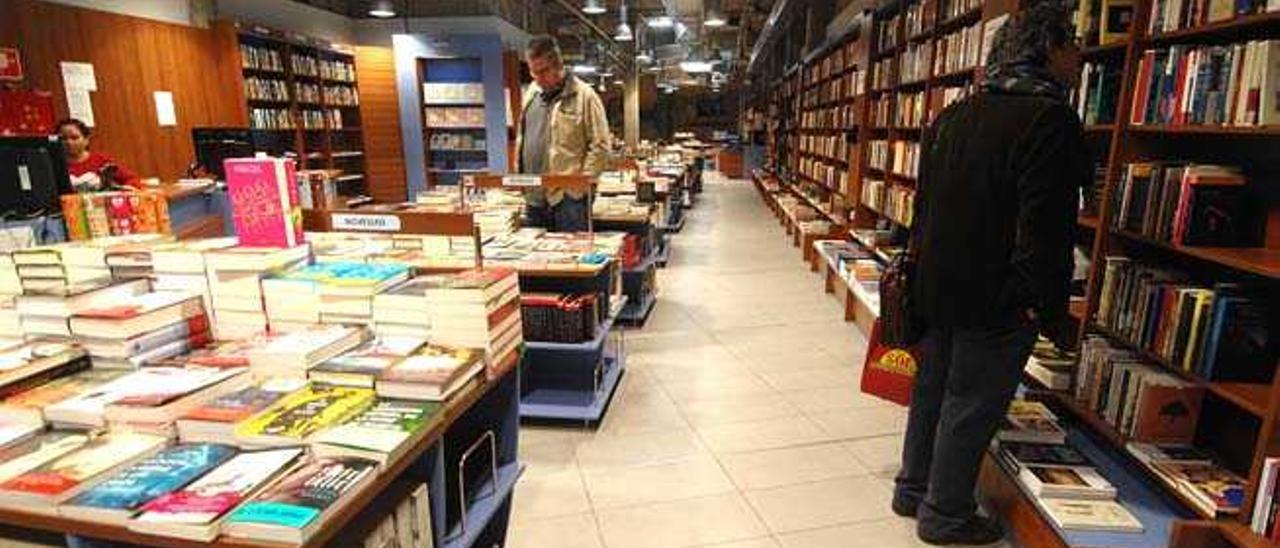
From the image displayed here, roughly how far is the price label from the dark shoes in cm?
210

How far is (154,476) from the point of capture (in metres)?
1.26

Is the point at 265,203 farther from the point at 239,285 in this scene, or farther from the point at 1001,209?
the point at 1001,209

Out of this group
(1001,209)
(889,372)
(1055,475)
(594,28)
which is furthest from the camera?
(594,28)

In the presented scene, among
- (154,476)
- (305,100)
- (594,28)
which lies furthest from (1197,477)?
(594,28)

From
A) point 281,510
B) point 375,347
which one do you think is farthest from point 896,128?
point 281,510

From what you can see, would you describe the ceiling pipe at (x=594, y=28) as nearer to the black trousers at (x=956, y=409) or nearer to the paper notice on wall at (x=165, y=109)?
the paper notice on wall at (x=165, y=109)

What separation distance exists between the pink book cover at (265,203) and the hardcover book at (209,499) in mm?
819

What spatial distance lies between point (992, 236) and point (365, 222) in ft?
6.19

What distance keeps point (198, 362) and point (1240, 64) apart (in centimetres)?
312

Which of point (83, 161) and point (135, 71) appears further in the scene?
point (135, 71)

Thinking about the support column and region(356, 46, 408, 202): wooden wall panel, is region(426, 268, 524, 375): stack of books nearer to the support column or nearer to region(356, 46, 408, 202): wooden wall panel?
region(356, 46, 408, 202): wooden wall panel

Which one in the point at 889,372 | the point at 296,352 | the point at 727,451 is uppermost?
the point at 296,352

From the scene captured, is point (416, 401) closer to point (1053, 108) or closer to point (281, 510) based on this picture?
point (281, 510)

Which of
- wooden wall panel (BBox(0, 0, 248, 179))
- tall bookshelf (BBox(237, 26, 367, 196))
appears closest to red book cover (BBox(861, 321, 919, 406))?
wooden wall panel (BBox(0, 0, 248, 179))
